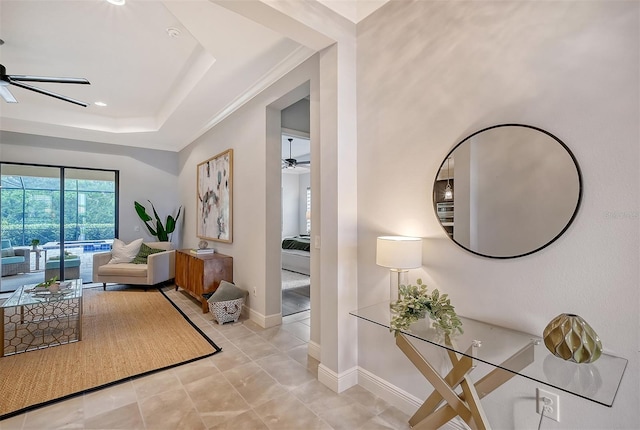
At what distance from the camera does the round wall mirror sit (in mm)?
1382

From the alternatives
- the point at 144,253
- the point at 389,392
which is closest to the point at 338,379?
the point at 389,392

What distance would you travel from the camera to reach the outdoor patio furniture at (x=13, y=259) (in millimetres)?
5180

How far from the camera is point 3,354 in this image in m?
2.76

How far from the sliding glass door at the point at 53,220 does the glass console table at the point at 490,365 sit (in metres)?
6.14

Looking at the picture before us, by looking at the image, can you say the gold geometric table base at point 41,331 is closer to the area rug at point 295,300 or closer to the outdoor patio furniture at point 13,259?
the outdoor patio furniture at point 13,259

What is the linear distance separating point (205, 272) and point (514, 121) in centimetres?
369

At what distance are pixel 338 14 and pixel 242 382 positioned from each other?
9.52 ft

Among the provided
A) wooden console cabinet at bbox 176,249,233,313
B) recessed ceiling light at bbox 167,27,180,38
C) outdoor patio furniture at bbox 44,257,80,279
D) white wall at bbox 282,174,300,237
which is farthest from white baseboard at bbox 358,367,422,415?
white wall at bbox 282,174,300,237

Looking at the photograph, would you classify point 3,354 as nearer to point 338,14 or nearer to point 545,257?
point 338,14

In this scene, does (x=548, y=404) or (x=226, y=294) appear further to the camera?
(x=226, y=294)

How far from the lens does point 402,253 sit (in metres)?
1.79

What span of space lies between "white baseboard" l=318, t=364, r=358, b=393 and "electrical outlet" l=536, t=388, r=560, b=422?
1210 mm

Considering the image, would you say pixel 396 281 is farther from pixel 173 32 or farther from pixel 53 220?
pixel 53 220

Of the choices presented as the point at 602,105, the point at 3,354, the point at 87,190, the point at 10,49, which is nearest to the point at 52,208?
the point at 87,190
